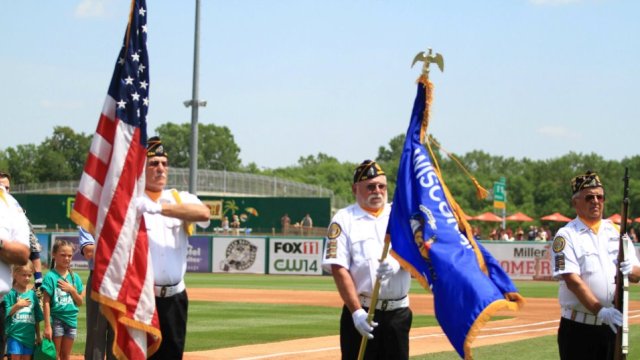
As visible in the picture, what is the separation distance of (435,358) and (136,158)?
7.66 metres

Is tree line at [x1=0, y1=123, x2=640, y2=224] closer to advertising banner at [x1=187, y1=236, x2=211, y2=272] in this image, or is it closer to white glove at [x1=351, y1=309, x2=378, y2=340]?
advertising banner at [x1=187, y1=236, x2=211, y2=272]

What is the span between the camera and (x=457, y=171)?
146 m

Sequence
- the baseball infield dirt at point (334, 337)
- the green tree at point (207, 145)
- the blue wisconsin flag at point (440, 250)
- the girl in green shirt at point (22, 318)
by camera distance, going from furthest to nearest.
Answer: the green tree at point (207, 145) → the baseball infield dirt at point (334, 337) → the girl in green shirt at point (22, 318) → the blue wisconsin flag at point (440, 250)

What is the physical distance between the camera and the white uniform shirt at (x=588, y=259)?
8617mm

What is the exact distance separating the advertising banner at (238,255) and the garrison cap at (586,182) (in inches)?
1258

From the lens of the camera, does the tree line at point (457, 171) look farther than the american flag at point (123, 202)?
Yes

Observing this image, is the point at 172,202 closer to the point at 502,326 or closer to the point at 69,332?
the point at 69,332

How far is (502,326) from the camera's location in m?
19.8

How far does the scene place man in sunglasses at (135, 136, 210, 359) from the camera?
26.9 feet

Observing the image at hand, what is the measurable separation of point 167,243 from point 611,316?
3.47 metres

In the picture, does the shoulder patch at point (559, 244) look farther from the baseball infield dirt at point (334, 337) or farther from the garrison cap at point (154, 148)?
the garrison cap at point (154, 148)

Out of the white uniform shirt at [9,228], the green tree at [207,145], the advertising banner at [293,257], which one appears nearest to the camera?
the white uniform shirt at [9,228]

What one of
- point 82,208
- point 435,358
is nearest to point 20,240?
point 82,208

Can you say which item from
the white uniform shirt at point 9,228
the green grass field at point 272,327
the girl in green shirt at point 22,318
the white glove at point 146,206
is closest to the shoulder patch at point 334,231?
the white glove at point 146,206
